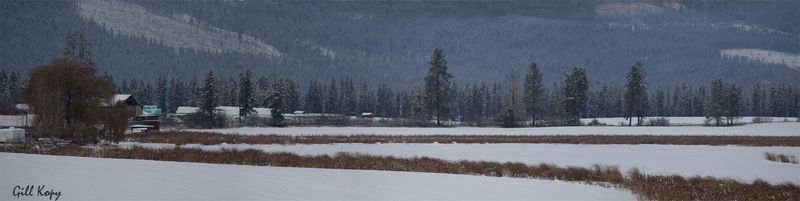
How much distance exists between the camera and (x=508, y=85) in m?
94.4

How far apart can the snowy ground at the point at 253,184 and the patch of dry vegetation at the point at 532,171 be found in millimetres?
2103

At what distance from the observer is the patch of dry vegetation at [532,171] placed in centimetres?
2002

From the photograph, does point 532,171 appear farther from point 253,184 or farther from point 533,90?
point 533,90

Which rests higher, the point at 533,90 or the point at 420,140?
the point at 533,90

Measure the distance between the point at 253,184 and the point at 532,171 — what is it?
1214 cm

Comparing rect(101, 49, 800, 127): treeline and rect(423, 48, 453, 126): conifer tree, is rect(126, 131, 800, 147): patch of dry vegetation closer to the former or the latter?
rect(101, 49, 800, 127): treeline

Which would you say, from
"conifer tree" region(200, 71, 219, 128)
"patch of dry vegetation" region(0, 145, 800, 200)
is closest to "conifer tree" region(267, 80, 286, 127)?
"conifer tree" region(200, 71, 219, 128)

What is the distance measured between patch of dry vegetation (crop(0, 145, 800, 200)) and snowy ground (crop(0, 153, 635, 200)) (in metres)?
2.10

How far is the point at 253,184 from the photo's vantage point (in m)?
17.1

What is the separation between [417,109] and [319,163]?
67670 mm

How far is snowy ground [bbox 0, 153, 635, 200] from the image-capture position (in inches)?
587

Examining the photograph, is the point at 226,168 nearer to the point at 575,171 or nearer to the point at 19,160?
the point at 19,160

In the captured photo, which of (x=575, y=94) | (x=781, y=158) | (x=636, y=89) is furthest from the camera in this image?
(x=575, y=94)

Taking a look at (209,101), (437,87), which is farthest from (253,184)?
(437,87)
